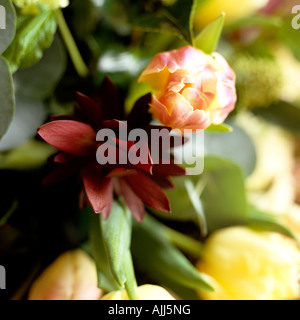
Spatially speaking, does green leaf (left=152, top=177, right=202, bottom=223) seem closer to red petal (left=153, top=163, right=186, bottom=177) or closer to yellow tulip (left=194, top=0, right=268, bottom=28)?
red petal (left=153, top=163, right=186, bottom=177)

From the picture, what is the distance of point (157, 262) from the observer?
1.34 ft

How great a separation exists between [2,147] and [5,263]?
0.11 metres

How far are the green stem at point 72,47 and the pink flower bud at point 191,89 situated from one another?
135mm

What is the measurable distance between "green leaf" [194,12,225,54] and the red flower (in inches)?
2.5

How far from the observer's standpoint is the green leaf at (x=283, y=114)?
57cm

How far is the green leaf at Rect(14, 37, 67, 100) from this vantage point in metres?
0.40

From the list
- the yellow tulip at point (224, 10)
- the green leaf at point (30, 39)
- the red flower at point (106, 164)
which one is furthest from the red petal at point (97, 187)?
the yellow tulip at point (224, 10)

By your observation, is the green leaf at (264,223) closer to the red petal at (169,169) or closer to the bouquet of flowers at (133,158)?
the bouquet of flowers at (133,158)

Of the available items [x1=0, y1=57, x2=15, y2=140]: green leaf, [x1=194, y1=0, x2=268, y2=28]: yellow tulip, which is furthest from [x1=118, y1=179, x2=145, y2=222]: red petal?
[x1=194, y1=0, x2=268, y2=28]: yellow tulip

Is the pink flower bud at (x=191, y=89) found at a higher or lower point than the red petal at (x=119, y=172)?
higher
